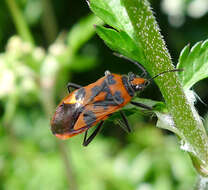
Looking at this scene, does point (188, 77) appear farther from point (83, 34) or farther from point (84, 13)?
point (84, 13)

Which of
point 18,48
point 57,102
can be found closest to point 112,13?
point 18,48

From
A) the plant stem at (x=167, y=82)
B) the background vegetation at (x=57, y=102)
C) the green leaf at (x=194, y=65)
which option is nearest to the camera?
the plant stem at (x=167, y=82)

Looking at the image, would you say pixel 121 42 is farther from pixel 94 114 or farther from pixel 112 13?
pixel 94 114

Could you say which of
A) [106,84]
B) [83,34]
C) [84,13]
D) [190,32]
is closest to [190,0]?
[190,32]

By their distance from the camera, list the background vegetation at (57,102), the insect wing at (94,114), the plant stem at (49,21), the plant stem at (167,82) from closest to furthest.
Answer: the plant stem at (167,82) < the insect wing at (94,114) < the background vegetation at (57,102) < the plant stem at (49,21)

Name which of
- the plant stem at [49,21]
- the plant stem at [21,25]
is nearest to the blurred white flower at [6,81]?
the plant stem at [21,25]

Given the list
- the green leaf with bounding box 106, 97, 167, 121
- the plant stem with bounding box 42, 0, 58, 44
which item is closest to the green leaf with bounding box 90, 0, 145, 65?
the green leaf with bounding box 106, 97, 167, 121

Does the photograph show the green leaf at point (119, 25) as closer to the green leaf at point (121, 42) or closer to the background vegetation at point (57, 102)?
the green leaf at point (121, 42)
